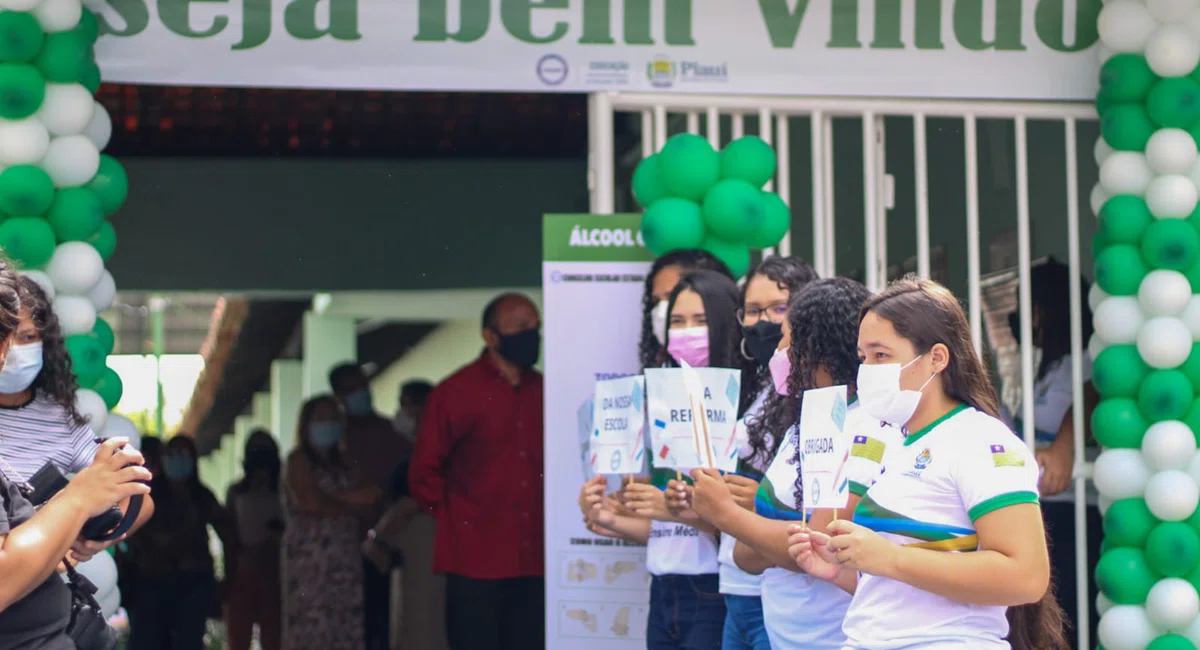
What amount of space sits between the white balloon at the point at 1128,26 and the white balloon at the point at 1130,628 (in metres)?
1.91

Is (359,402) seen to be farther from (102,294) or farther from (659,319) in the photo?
(659,319)

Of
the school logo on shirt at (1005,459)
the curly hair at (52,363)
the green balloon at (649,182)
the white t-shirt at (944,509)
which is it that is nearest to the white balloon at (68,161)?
the green balloon at (649,182)

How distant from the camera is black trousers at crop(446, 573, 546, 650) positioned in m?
5.81

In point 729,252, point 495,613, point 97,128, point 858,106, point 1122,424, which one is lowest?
point 495,613

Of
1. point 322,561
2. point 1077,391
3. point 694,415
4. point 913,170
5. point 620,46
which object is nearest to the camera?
point 694,415

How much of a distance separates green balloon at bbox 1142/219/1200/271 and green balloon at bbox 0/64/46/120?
3596 millimetres

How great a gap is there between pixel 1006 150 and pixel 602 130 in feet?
5.93

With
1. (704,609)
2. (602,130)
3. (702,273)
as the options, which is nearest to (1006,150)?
(602,130)

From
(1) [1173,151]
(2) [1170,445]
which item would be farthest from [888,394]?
(1) [1173,151]

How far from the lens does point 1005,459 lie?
273 centimetres

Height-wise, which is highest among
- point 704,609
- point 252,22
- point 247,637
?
point 252,22

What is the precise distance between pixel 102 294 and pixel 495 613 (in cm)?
192

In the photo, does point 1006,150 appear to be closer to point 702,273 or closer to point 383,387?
point 702,273

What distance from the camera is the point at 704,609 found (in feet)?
13.3
